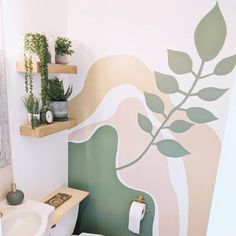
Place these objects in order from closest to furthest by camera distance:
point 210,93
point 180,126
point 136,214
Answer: point 210,93 < point 180,126 < point 136,214

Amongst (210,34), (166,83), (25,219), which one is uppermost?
(210,34)

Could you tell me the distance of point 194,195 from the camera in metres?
1.68

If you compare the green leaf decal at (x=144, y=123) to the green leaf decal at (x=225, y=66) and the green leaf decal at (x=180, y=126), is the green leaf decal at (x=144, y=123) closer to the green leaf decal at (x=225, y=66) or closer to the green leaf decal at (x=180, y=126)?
the green leaf decal at (x=180, y=126)

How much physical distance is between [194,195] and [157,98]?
740mm

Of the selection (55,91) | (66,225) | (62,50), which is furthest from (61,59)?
(66,225)

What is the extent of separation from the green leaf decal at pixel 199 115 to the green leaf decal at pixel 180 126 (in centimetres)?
5

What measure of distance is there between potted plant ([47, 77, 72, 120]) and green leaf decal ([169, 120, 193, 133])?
0.78m

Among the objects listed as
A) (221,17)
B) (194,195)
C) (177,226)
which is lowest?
(177,226)

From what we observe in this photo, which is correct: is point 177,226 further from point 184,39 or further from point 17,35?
point 17,35

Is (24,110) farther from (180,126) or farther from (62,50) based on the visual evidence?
(180,126)

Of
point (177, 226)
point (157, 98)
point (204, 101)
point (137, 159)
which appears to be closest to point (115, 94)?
point (157, 98)

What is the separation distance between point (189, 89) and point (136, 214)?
99cm

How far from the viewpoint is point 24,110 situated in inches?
60.2

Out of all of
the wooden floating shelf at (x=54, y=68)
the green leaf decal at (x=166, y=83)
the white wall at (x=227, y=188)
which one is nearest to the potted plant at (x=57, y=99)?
the wooden floating shelf at (x=54, y=68)
